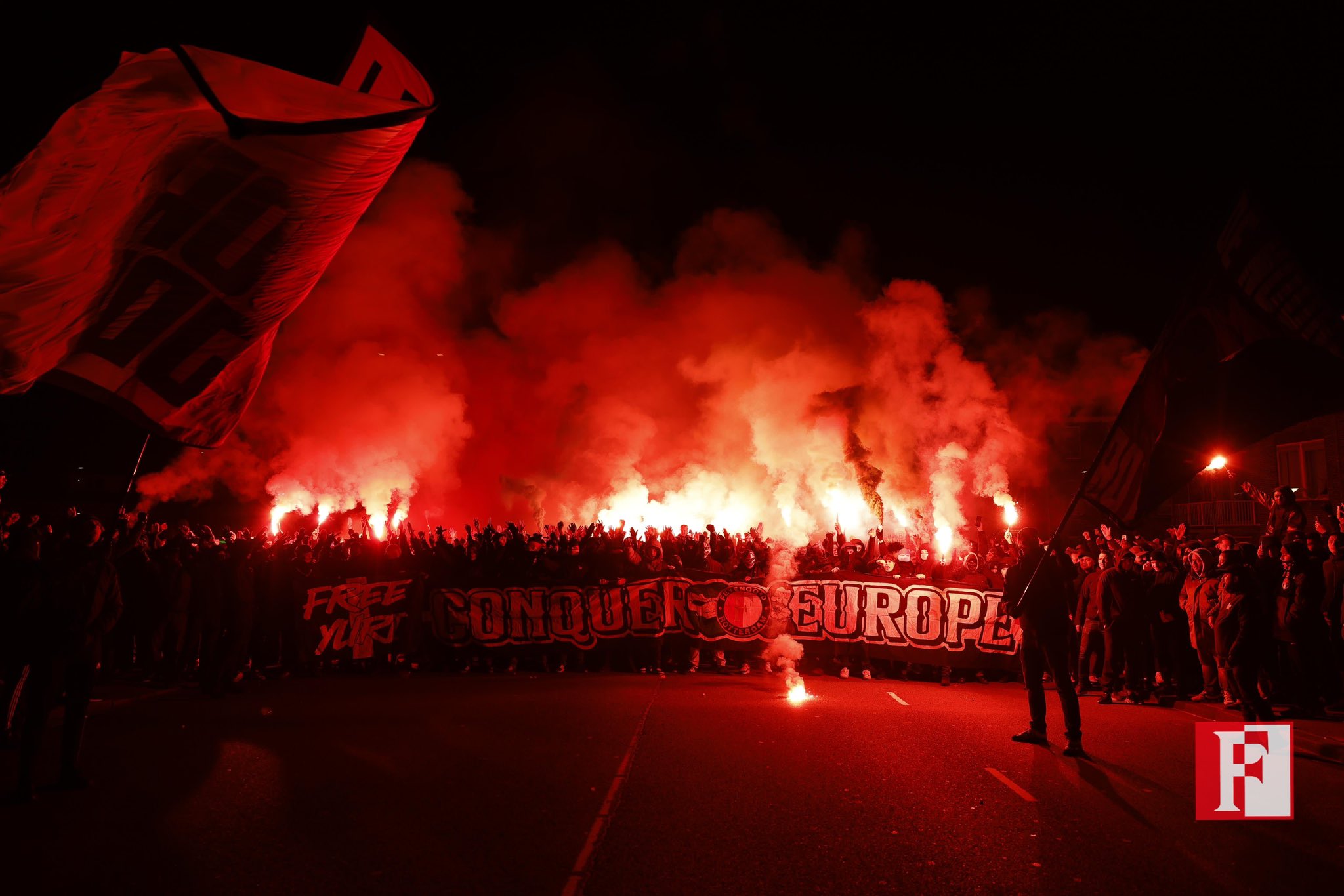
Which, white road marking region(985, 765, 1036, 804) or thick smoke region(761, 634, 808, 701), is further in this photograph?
thick smoke region(761, 634, 808, 701)

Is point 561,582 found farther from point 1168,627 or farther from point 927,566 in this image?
point 1168,627

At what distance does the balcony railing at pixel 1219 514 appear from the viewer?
116ft

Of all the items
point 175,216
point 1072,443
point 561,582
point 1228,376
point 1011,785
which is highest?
point 1072,443

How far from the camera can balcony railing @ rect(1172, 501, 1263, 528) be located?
116ft

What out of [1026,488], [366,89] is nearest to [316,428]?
[366,89]

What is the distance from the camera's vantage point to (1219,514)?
119 feet

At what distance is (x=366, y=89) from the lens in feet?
21.5

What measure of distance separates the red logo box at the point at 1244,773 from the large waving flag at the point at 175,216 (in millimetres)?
6838

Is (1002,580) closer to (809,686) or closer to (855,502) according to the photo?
(809,686)

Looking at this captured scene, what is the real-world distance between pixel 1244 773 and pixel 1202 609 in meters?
4.51

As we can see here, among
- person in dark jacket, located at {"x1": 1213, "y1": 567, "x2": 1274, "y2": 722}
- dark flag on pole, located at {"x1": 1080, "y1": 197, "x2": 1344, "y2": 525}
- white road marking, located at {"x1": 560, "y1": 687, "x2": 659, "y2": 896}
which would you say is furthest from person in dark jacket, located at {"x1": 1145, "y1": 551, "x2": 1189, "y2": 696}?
white road marking, located at {"x1": 560, "y1": 687, "x2": 659, "y2": 896}

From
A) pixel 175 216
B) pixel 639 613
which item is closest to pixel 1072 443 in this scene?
pixel 639 613

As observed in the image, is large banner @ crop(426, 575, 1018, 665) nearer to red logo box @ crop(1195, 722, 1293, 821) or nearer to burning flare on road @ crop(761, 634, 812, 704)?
burning flare on road @ crop(761, 634, 812, 704)

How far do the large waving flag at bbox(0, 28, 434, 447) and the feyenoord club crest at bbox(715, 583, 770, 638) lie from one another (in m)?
9.72
